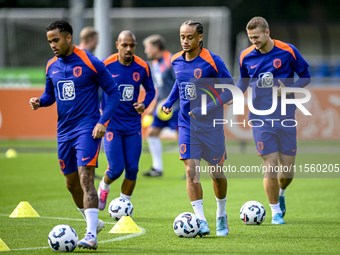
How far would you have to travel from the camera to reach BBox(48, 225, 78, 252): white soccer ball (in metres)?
5.29

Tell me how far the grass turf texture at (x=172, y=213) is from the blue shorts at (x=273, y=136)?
93cm

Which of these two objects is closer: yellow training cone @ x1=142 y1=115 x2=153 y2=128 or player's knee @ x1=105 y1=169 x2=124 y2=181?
player's knee @ x1=105 y1=169 x2=124 y2=181

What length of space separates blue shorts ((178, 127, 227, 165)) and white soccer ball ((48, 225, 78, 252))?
1.58 m

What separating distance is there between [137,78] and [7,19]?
67.6ft

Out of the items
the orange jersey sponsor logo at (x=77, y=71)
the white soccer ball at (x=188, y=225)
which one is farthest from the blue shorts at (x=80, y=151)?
the white soccer ball at (x=188, y=225)

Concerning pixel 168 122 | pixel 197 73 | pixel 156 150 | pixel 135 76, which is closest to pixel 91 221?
pixel 197 73

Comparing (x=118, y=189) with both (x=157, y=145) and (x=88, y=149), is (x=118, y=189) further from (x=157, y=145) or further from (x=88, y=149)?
(x=88, y=149)

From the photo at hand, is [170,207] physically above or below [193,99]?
below

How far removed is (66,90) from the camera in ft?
19.1

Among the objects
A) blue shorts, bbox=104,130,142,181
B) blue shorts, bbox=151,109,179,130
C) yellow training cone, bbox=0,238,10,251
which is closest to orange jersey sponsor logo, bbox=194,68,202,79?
blue shorts, bbox=104,130,142,181

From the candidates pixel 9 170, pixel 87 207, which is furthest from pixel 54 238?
pixel 9 170

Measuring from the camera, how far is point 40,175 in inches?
482

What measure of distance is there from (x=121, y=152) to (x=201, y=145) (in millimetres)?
1634

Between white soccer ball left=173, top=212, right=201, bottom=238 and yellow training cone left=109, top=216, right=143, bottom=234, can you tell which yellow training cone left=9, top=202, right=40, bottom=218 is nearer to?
yellow training cone left=109, top=216, right=143, bottom=234
